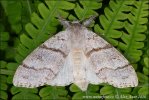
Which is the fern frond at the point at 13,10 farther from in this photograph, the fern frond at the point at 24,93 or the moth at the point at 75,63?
the fern frond at the point at 24,93

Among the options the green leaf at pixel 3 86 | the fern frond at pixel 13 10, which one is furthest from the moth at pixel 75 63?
the fern frond at pixel 13 10

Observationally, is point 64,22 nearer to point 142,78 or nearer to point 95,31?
point 95,31

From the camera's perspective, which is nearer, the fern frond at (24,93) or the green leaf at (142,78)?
the fern frond at (24,93)

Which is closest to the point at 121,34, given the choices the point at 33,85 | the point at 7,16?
the point at 33,85

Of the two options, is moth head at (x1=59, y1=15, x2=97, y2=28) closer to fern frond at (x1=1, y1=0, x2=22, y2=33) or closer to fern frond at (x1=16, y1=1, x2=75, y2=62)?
fern frond at (x1=16, y1=1, x2=75, y2=62)

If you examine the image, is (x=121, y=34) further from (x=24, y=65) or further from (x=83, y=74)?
(x=24, y=65)
